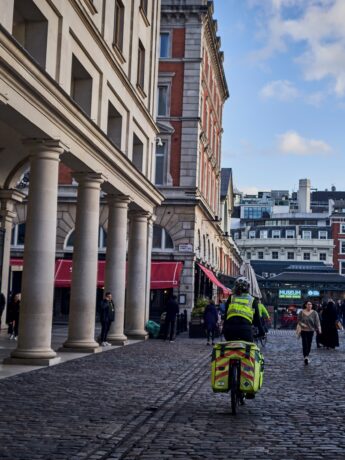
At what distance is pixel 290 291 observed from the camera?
175ft

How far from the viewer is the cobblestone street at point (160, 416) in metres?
7.88

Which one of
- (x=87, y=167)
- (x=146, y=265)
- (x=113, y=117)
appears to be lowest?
(x=146, y=265)

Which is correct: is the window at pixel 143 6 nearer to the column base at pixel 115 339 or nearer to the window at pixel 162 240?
the column base at pixel 115 339

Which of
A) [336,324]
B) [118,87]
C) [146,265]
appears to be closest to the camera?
[118,87]

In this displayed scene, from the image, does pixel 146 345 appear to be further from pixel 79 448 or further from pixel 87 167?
pixel 79 448

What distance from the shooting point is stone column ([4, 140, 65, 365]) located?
16281 millimetres

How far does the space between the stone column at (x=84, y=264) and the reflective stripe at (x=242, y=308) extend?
948 cm

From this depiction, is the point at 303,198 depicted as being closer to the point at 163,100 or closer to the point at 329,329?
the point at 163,100

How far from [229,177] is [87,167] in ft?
176

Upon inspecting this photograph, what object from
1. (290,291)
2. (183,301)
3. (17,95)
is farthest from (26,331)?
(290,291)

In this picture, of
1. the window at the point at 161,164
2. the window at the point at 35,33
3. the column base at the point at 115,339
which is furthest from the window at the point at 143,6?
the window at the point at 161,164

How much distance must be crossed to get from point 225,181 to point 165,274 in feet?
106

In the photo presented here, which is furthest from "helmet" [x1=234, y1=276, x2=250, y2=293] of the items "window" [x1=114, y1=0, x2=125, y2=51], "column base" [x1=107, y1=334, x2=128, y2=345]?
"column base" [x1=107, y1=334, x2=128, y2=345]

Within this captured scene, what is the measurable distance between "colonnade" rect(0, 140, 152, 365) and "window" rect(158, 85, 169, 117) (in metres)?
14.4
